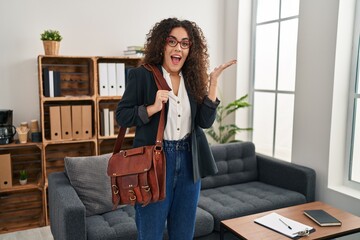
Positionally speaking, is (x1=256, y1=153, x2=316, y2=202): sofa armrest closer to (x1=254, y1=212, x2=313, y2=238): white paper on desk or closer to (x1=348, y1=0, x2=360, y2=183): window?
(x1=348, y1=0, x2=360, y2=183): window

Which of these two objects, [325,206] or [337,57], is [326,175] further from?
[337,57]

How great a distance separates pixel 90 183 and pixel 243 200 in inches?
47.9

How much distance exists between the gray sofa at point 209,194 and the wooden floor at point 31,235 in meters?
0.40

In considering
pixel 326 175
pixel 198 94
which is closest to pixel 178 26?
pixel 198 94

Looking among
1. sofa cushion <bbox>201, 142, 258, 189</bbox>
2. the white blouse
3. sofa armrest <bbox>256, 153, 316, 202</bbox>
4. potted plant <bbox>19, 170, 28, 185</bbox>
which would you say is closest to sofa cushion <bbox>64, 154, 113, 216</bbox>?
potted plant <bbox>19, 170, 28, 185</bbox>

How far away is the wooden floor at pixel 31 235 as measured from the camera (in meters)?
3.01

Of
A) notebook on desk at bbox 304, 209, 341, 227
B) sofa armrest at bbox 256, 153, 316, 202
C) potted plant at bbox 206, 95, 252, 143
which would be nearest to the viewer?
notebook on desk at bbox 304, 209, 341, 227

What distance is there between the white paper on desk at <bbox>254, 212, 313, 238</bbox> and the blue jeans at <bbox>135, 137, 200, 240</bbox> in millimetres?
740

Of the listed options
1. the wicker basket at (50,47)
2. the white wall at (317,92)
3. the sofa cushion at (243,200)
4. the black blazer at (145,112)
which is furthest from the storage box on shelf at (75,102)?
the black blazer at (145,112)

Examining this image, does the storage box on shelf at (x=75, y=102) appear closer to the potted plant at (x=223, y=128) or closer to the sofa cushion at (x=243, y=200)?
the potted plant at (x=223, y=128)

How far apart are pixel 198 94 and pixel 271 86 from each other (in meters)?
2.31

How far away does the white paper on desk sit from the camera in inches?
80.4

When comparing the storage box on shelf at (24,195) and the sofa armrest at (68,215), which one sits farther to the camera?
the storage box on shelf at (24,195)

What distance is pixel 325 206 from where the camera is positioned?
251cm
